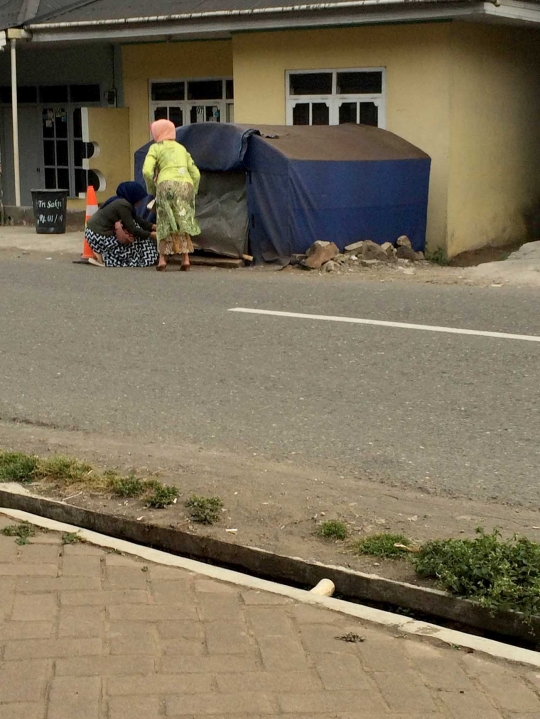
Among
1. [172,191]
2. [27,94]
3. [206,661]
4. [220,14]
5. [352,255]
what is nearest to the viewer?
[206,661]

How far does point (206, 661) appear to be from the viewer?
3.46m

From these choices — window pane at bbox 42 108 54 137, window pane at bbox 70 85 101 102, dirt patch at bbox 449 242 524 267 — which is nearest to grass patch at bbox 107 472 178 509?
dirt patch at bbox 449 242 524 267

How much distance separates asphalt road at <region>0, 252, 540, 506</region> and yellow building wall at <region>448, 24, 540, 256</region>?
15.0ft

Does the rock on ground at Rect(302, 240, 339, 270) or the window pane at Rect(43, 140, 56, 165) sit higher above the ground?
the window pane at Rect(43, 140, 56, 165)

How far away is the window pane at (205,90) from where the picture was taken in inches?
733

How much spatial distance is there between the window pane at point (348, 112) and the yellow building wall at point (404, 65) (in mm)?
559

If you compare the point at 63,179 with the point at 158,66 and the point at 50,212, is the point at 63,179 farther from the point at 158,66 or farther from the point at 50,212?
the point at 50,212

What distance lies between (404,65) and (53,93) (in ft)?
28.0

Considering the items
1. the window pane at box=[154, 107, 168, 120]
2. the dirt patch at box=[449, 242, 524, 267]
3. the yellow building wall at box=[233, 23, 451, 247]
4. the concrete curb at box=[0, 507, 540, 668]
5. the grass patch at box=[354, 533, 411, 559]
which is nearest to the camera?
the concrete curb at box=[0, 507, 540, 668]

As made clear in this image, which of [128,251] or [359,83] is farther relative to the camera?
[359,83]

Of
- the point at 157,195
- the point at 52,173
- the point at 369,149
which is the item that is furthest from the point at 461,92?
the point at 52,173

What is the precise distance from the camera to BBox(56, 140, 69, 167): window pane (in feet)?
70.0

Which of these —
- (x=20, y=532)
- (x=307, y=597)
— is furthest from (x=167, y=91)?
(x=307, y=597)

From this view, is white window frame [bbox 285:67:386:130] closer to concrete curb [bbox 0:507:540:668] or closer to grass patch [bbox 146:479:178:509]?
grass patch [bbox 146:479:178:509]
